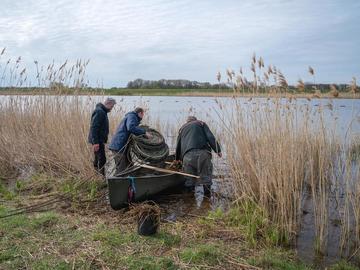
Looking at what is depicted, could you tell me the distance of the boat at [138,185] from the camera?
5.52 metres

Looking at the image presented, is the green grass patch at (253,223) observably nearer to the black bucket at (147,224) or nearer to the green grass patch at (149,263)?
the black bucket at (147,224)

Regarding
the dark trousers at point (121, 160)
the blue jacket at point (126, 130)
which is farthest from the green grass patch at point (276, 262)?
the dark trousers at point (121, 160)


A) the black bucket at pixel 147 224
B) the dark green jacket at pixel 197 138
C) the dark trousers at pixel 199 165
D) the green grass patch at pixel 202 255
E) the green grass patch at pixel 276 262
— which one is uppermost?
the dark green jacket at pixel 197 138

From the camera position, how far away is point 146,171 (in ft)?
22.2

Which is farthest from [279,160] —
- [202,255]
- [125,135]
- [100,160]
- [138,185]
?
[100,160]

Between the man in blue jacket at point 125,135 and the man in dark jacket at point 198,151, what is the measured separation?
81 cm

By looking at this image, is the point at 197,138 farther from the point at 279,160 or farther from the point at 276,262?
the point at 276,262

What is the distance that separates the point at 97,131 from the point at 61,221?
2.46 meters

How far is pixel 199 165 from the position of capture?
22.9 feet

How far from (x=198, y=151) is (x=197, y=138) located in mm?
263

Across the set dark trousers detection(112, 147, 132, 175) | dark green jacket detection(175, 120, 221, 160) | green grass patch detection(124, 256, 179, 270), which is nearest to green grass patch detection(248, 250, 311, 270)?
green grass patch detection(124, 256, 179, 270)

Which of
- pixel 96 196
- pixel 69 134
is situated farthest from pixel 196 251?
pixel 69 134

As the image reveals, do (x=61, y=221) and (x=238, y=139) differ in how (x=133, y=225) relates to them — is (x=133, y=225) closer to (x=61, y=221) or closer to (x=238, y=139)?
(x=61, y=221)

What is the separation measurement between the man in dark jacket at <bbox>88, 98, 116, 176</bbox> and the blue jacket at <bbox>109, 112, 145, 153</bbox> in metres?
0.26
